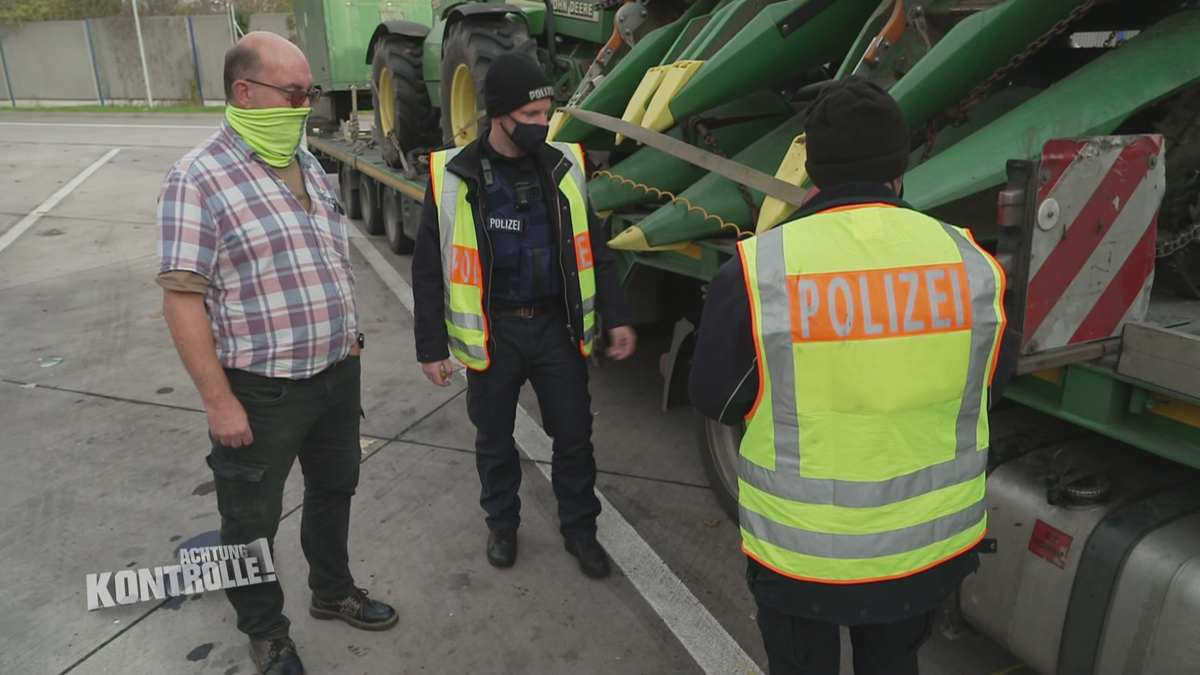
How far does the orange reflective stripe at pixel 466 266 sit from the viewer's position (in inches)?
119

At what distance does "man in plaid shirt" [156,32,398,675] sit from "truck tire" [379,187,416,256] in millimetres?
5728

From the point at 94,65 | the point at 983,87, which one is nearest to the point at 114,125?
the point at 94,65

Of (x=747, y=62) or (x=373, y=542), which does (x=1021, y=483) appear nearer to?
(x=747, y=62)

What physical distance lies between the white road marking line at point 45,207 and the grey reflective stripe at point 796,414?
33.4 ft

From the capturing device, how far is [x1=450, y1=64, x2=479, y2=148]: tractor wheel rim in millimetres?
6023

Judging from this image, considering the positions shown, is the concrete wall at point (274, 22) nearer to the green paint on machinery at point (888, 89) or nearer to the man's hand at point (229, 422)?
the green paint on machinery at point (888, 89)

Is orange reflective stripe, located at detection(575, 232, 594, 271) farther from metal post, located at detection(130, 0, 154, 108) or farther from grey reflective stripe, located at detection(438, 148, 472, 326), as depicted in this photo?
metal post, located at detection(130, 0, 154, 108)

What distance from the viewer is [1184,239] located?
2.37 meters

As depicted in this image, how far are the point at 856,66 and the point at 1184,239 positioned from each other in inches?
48.6

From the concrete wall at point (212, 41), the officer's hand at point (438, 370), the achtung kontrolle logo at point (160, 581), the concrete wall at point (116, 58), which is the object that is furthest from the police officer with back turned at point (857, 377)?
the concrete wall at point (212, 41)

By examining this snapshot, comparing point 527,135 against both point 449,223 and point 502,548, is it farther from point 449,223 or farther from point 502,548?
point 502,548

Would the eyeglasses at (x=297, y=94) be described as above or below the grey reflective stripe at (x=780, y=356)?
above

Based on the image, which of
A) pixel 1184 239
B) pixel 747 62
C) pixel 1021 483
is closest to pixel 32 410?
pixel 747 62

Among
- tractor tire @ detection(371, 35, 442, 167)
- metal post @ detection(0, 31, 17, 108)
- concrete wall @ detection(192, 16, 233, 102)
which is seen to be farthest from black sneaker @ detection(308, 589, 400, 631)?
metal post @ detection(0, 31, 17, 108)
